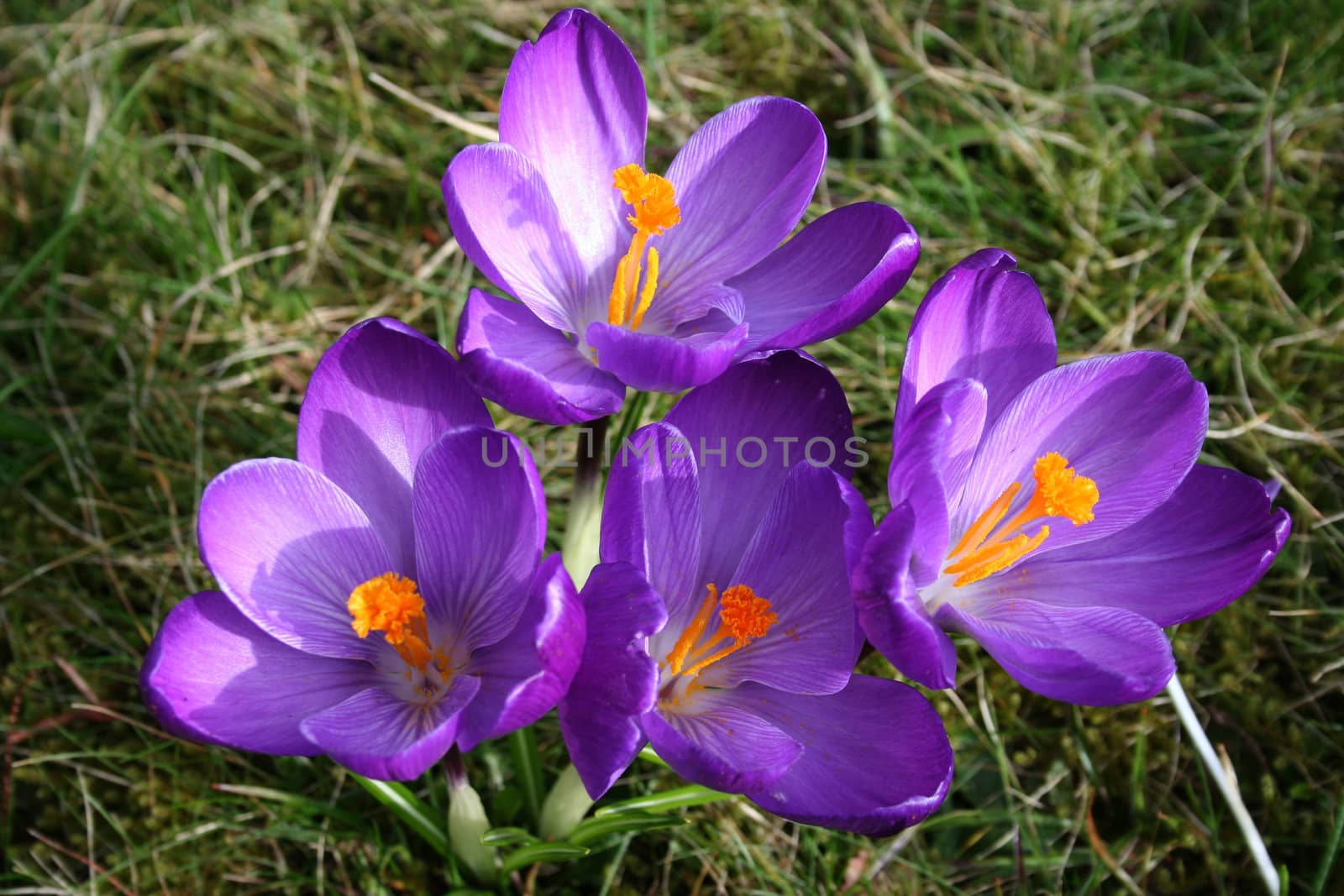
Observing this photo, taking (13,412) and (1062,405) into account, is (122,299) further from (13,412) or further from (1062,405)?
(1062,405)

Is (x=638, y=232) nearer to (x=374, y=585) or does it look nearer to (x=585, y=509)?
(x=585, y=509)

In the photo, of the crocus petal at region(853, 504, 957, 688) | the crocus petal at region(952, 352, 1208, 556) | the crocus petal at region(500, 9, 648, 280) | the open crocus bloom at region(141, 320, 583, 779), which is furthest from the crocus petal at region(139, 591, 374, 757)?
the crocus petal at region(952, 352, 1208, 556)

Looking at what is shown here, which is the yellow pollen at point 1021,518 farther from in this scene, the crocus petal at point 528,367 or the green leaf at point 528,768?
the green leaf at point 528,768

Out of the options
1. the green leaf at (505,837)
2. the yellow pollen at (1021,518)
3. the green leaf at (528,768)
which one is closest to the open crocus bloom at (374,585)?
the green leaf at (505,837)

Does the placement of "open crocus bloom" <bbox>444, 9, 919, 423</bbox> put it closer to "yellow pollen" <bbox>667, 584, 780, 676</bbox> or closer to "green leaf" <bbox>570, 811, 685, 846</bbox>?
"yellow pollen" <bbox>667, 584, 780, 676</bbox>

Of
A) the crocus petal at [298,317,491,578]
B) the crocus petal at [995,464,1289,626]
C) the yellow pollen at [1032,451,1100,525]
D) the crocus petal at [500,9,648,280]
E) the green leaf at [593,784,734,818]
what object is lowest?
the green leaf at [593,784,734,818]

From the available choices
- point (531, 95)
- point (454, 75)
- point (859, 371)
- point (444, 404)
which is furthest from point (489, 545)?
point (454, 75)
